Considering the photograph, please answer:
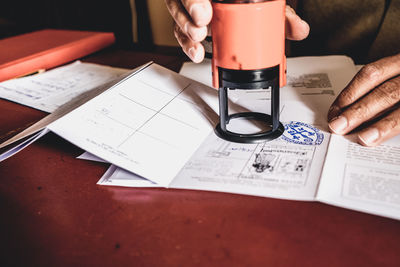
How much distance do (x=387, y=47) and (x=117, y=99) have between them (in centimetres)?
81

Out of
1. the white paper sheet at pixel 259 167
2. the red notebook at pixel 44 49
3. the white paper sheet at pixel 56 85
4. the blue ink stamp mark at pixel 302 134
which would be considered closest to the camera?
the white paper sheet at pixel 259 167

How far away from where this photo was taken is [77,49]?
1.17 metres

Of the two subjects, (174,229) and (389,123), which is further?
(389,123)

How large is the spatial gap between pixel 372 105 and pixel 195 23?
1.03ft

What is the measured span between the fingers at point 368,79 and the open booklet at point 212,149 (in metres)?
0.05

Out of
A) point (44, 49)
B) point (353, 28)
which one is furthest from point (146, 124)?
point (353, 28)

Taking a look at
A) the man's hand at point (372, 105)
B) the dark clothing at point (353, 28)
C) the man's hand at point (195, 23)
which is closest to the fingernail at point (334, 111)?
the man's hand at point (372, 105)

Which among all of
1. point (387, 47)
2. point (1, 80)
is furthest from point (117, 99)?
point (387, 47)

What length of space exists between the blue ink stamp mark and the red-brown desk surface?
16 cm

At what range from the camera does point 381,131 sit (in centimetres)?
55

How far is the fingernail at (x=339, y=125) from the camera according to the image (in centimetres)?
59

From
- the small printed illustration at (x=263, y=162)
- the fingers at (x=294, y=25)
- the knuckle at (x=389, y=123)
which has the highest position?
the fingers at (x=294, y=25)

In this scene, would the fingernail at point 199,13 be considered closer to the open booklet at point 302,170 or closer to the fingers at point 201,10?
the fingers at point 201,10

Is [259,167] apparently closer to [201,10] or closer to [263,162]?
[263,162]
